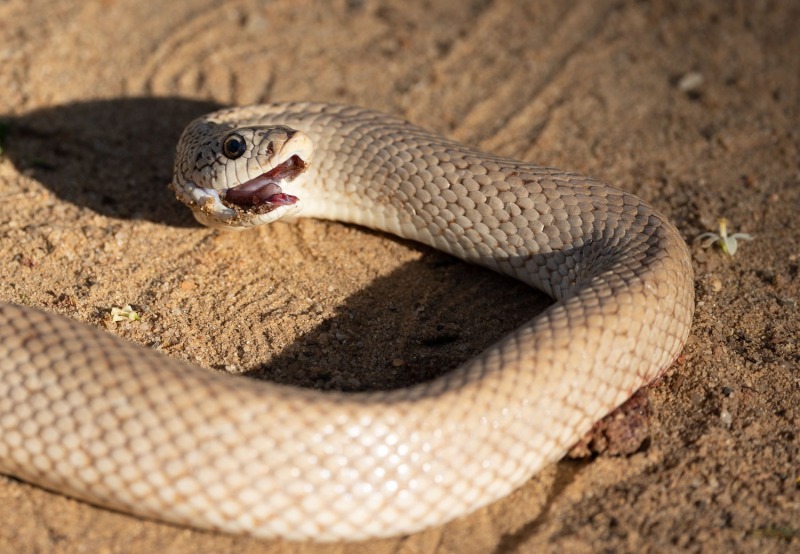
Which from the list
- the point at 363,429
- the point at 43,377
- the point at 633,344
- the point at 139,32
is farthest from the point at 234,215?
the point at 139,32

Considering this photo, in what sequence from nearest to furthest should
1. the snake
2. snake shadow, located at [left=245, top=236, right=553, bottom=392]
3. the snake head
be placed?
the snake, snake shadow, located at [left=245, top=236, right=553, bottom=392], the snake head

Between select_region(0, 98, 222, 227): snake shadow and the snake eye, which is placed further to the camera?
select_region(0, 98, 222, 227): snake shadow

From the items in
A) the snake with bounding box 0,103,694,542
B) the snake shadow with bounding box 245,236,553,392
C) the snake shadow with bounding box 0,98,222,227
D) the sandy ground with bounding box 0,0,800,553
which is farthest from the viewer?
the snake shadow with bounding box 0,98,222,227

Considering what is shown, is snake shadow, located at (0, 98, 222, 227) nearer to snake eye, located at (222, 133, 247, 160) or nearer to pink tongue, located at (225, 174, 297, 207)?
pink tongue, located at (225, 174, 297, 207)

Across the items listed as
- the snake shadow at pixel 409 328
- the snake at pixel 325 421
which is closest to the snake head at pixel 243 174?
the snake shadow at pixel 409 328

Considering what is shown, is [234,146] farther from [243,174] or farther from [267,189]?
[267,189]

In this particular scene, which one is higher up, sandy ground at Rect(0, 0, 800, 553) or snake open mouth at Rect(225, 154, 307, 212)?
snake open mouth at Rect(225, 154, 307, 212)

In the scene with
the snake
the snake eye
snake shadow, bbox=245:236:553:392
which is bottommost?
snake shadow, bbox=245:236:553:392

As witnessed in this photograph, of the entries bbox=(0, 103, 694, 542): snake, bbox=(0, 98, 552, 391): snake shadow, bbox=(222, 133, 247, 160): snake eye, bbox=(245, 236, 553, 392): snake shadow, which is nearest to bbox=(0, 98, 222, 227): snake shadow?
bbox=(0, 98, 552, 391): snake shadow

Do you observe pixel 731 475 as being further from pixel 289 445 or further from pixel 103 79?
pixel 103 79
